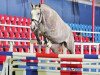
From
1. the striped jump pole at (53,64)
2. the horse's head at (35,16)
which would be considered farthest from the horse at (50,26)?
the striped jump pole at (53,64)

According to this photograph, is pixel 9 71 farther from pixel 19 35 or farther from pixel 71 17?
pixel 71 17

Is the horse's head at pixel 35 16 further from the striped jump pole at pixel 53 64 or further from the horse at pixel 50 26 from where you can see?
the striped jump pole at pixel 53 64

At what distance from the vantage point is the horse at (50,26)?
467cm

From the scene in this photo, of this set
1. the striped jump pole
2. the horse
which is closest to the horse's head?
the horse

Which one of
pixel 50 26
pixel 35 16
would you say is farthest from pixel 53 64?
pixel 50 26

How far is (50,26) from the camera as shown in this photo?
504cm

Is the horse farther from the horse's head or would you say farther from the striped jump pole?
the striped jump pole

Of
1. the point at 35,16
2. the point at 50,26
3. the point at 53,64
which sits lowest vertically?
the point at 53,64

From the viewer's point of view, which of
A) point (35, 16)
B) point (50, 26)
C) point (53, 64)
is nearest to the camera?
point (53, 64)

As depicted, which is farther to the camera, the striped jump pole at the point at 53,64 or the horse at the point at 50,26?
the horse at the point at 50,26

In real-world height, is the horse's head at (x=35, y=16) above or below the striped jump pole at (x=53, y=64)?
above

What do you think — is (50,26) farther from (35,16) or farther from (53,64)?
(53,64)

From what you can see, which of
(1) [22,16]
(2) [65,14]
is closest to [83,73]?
(1) [22,16]

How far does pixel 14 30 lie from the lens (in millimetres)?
10977
